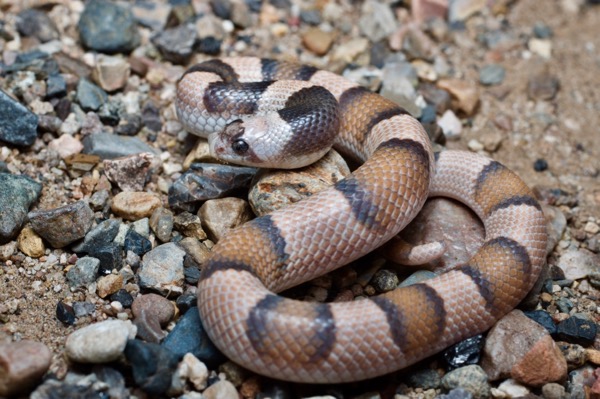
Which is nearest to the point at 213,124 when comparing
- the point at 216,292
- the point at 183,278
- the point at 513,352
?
the point at 183,278

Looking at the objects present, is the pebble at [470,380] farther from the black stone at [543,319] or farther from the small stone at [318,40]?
the small stone at [318,40]

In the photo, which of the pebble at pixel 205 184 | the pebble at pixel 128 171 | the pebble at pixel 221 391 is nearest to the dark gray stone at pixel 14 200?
the pebble at pixel 128 171

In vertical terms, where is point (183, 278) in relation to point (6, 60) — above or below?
below

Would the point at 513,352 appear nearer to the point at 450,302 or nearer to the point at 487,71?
the point at 450,302

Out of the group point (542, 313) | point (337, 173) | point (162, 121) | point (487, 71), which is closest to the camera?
point (542, 313)

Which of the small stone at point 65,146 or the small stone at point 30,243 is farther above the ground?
the small stone at point 65,146

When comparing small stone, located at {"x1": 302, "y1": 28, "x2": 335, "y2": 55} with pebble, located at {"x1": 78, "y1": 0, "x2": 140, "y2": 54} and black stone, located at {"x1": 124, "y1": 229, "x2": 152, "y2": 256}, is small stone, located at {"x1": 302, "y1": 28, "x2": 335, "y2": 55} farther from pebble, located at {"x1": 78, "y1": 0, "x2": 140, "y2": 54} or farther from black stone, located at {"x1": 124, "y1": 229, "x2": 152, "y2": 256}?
A: black stone, located at {"x1": 124, "y1": 229, "x2": 152, "y2": 256}
